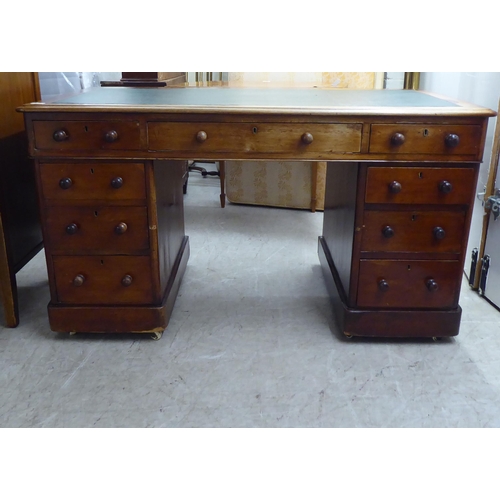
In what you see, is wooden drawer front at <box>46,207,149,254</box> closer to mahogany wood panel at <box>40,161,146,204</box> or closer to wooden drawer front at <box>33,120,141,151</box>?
mahogany wood panel at <box>40,161,146,204</box>

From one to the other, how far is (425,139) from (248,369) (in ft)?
3.18

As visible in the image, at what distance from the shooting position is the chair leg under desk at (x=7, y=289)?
1935 millimetres

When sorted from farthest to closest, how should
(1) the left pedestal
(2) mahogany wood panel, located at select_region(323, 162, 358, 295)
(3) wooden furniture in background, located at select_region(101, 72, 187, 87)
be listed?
Result: (3) wooden furniture in background, located at select_region(101, 72, 187, 87), (2) mahogany wood panel, located at select_region(323, 162, 358, 295), (1) the left pedestal

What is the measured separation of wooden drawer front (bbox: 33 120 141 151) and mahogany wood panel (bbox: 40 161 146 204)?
0.20ft

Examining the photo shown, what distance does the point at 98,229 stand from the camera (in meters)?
1.84

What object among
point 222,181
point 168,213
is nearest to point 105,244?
point 168,213

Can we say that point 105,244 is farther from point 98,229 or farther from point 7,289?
point 7,289

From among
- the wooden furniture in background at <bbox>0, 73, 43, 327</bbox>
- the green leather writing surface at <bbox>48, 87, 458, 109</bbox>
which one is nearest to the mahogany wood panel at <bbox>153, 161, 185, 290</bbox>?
the green leather writing surface at <bbox>48, 87, 458, 109</bbox>

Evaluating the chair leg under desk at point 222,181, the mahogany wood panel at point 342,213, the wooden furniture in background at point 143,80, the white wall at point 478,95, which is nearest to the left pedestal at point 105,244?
the mahogany wood panel at point 342,213

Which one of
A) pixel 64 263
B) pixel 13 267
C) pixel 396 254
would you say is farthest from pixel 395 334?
pixel 13 267

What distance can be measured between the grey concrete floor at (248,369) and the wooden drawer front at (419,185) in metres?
0.55

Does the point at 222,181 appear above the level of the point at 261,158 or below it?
below

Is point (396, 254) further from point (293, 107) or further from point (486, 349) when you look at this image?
point (293, 107)

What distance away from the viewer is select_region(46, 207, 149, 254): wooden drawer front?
1.82 metres
